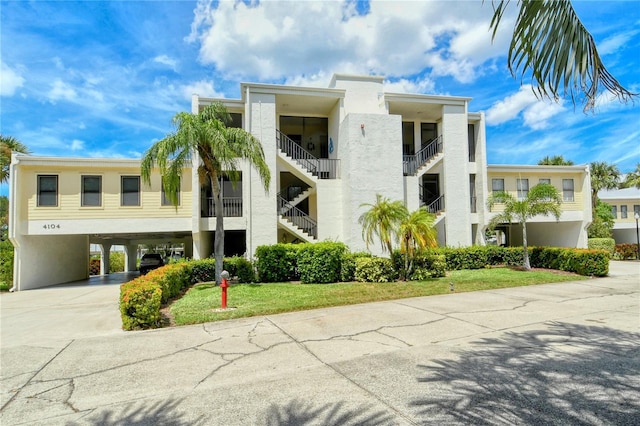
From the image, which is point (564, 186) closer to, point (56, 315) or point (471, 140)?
point (471, 140)

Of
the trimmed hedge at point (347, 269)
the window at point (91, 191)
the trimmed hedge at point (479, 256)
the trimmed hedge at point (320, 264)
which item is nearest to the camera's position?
the trimmed hedge at point (320, 264)

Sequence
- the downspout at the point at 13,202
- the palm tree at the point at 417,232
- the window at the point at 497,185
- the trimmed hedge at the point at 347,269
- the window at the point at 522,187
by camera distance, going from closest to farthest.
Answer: the palm tree at the point at 417,232 < the trimmed hedge at the point at 347,269 < the downspout at the point at 13,202 < the window at the point at 497,185 < the window at the point at 522,187

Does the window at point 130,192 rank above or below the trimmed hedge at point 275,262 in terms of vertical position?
above

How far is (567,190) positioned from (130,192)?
25.3 meters

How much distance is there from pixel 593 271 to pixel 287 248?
12830 mm

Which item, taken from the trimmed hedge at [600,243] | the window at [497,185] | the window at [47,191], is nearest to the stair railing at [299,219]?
the window at [47,191]

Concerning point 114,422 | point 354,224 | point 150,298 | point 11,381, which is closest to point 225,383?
point 114,422

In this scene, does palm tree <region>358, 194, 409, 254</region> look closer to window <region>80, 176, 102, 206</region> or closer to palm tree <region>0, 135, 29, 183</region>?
window <region>80, 176, 102, 206</region>

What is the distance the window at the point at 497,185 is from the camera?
72.4 feet

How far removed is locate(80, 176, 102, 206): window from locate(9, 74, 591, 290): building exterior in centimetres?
5

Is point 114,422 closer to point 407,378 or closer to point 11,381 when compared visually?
point 11,381

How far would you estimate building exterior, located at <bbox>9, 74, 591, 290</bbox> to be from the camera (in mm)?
17188

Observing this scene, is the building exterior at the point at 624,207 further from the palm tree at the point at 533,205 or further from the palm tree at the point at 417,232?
the palm tree at the point at 417,232

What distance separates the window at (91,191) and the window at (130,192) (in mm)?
1055
